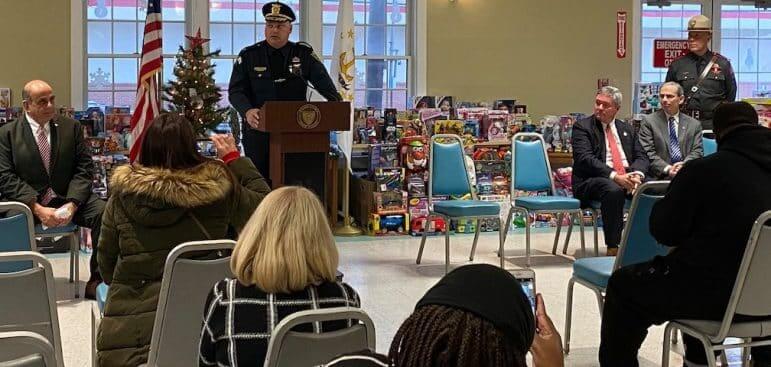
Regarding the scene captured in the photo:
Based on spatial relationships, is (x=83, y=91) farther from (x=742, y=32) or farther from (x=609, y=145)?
(x=742, y=32)

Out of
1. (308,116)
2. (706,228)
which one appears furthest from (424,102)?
(706,228)

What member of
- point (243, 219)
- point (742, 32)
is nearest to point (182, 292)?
point (243, 219)

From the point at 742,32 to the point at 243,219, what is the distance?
9331mm

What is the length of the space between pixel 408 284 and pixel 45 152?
7.99ft

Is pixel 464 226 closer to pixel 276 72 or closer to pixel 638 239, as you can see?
pixel 276 72

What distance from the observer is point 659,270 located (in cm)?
352

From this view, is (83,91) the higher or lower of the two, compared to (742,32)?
lower

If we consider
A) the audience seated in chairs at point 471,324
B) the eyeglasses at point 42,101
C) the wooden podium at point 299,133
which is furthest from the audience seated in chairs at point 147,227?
the eyeglasses at point 42,101

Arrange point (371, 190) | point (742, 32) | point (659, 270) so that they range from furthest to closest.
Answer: point (742, 32)
point (371, 190)
point (659, 270)

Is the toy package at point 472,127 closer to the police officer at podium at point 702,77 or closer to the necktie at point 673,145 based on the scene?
the police officer at podium at point 702,77

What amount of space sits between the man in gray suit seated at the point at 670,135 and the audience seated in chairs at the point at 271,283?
5.06 m

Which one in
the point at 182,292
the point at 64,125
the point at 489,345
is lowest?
the point at 182,292

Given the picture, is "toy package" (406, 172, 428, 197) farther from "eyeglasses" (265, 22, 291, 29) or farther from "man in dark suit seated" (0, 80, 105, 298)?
"man in dark suit seated" (0, 80, 105, 298)

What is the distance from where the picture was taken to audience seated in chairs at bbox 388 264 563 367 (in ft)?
4.44
